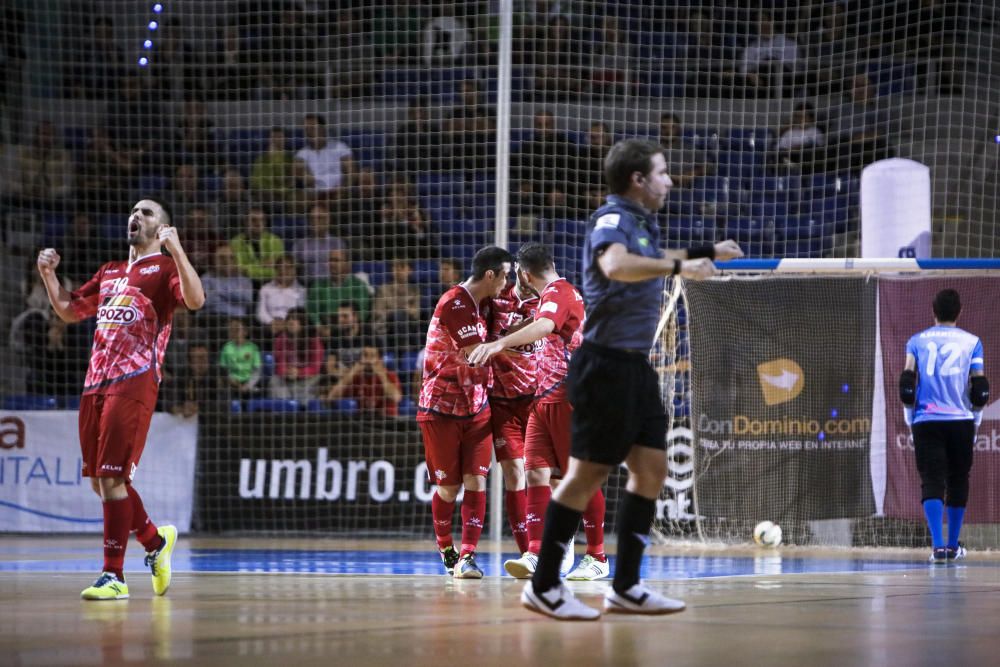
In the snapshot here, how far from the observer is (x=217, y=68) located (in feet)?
56.1

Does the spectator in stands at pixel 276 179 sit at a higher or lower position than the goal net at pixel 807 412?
higher

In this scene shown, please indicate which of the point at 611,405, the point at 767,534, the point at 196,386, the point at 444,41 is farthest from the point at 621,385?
the point at 444,41

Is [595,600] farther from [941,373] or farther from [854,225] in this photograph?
[854,225]

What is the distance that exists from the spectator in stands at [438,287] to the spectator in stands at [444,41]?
3.41m

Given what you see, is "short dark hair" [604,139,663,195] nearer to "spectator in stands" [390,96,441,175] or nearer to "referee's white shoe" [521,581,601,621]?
"referee's white shoe" [521,581,601,621]

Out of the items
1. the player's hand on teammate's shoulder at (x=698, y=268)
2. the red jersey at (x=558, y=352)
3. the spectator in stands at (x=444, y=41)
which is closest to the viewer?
the player's hand on teammate's shoulder at (x=698, y=268)

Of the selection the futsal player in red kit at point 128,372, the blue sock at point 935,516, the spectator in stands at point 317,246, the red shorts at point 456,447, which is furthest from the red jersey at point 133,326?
the spectator in stands at point 317,246

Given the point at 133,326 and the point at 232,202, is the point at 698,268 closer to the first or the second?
the point at 133,326

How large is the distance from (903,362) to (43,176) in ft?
34.8

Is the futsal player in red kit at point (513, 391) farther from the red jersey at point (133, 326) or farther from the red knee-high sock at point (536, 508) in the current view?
Answer: the red jersey at point (133, 326)

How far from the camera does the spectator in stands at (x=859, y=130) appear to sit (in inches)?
600

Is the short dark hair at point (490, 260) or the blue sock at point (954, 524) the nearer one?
the short dark hair at point (490, 260)

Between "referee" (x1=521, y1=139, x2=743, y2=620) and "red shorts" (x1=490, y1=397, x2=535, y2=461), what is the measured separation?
10.6ft

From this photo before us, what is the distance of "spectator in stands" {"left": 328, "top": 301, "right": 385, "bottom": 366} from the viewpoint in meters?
14.7
